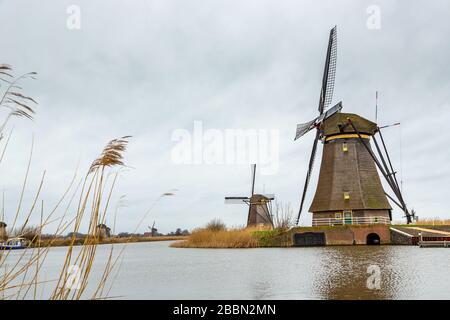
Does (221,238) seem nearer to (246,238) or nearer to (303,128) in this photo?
(246,238)

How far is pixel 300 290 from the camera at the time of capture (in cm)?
887

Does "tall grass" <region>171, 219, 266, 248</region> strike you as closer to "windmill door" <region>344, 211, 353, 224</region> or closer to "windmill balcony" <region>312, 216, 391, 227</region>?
"windmill balcony" <region>312, 216, 391, 227</region>

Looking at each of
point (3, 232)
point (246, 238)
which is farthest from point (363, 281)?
point (246, 238)

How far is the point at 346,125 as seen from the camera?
2703 cm

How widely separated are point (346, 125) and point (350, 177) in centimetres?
322

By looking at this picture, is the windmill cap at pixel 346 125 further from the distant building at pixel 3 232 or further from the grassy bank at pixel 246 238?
the distant building at pixel 3 232

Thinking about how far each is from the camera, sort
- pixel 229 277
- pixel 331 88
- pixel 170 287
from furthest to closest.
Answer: pixel 331 88
pixel 229 277
pixel 170 287

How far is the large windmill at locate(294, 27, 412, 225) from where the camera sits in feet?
87.4

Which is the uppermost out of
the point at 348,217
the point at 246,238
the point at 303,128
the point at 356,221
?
the point at 303,128

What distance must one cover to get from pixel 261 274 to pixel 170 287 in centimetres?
290

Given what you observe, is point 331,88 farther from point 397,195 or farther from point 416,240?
point 416,240

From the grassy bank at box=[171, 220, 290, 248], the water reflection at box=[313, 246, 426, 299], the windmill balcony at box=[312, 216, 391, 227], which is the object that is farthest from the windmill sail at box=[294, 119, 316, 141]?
the water reflection at box=[313, 246, 426, 299]

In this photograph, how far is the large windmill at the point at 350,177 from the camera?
87.4ft
